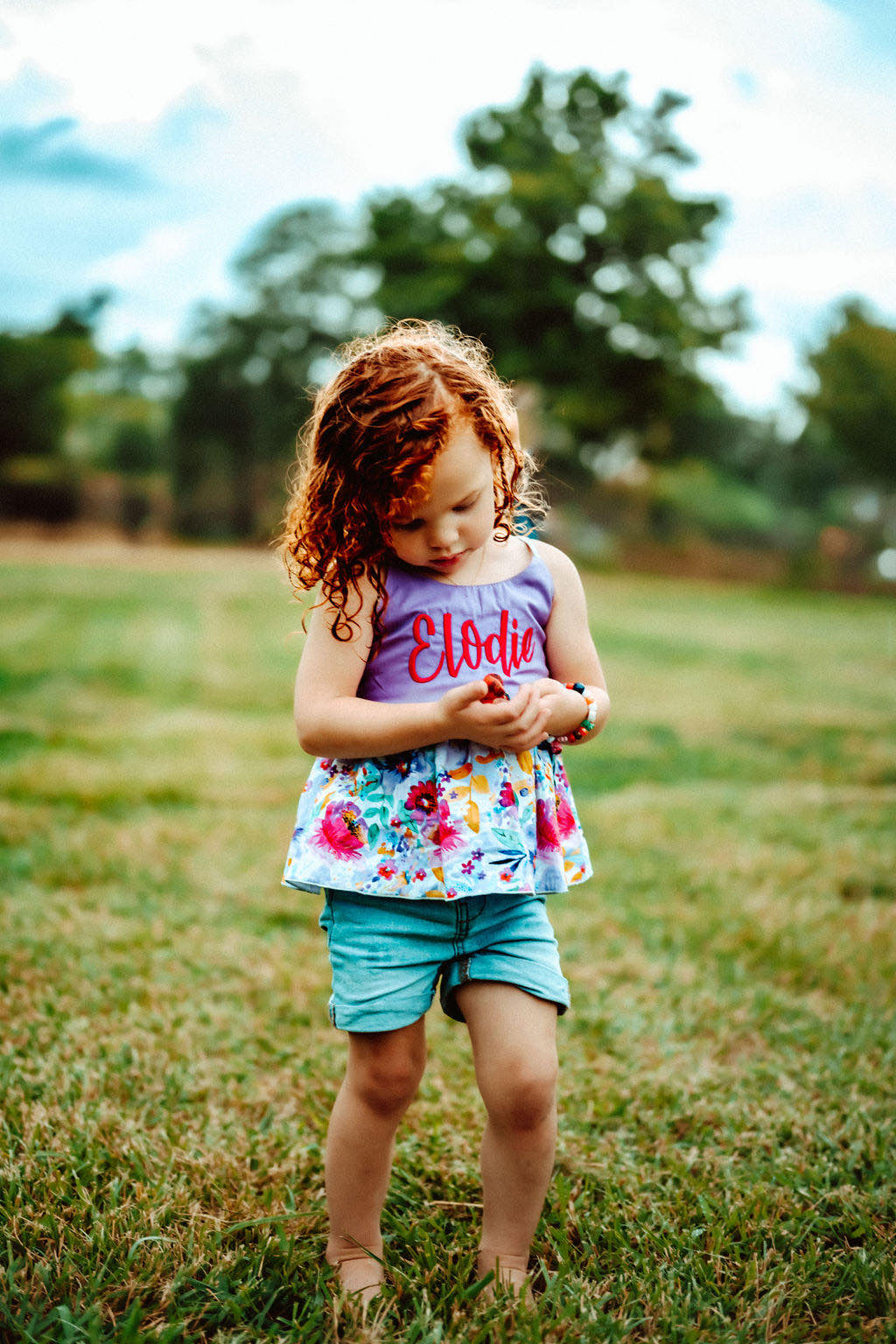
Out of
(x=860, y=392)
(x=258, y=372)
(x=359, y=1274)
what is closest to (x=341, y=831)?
(x=359, y=1274)

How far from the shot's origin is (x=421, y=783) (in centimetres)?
157

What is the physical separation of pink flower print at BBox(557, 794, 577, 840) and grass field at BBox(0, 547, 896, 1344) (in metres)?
0.49

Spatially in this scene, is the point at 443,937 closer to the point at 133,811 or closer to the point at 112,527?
the point at 133,811

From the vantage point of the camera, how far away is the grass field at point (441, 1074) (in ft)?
5.14

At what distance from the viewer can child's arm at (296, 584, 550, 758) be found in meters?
1.44

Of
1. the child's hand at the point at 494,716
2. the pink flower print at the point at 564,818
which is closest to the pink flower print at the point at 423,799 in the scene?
the child's hand at the point at 494,716

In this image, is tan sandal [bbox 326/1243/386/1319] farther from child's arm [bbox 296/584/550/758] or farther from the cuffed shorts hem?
child's arm [bbox 296/584/550/758]

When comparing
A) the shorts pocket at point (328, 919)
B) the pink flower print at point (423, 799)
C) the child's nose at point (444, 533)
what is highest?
the child's nose at point (444, 533)

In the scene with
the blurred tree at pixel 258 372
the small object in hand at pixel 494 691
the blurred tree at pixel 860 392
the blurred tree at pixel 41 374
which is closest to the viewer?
the small object in hand at pixel 494 691

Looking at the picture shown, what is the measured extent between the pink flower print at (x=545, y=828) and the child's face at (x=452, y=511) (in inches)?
15.2

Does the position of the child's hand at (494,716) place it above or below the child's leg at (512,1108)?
above

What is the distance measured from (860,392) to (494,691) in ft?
87.3

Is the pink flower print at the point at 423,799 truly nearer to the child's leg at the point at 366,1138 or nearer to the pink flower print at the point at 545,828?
the pink flower print at the point at 545,828

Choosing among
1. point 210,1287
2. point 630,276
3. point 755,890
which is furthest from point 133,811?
point 630,276
